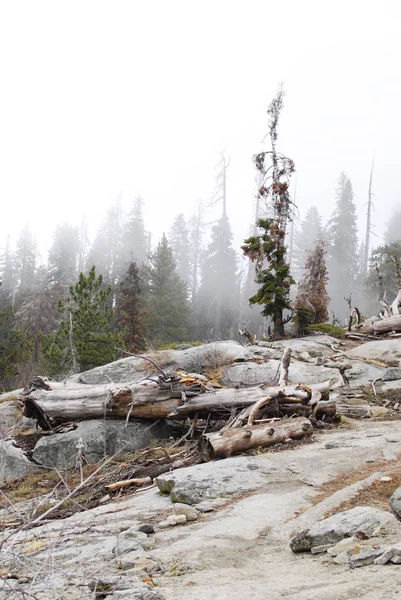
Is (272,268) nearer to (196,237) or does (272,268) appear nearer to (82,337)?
(82,337)

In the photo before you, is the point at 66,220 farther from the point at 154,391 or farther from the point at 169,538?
the point at 169,538

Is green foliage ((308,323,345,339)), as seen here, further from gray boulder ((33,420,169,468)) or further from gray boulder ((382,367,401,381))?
gray boulder ((33,420,169,468))

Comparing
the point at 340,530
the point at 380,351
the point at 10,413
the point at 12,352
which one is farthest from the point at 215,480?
the point at 12,352

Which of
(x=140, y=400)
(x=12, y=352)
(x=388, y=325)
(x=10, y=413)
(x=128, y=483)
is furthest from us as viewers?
(x=12, y=352)

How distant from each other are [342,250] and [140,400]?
47096mm

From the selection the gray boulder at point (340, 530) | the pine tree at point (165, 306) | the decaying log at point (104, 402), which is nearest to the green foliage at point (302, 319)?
the decaying log at point (104, 402)

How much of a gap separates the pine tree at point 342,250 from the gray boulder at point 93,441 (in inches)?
1641

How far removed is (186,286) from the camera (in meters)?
43.6

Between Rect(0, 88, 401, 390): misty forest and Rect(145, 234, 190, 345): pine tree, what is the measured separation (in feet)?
0.27

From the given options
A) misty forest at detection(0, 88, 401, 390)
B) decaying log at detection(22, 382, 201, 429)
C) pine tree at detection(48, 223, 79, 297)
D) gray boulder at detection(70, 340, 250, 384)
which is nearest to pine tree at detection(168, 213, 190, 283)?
misty forest at detection(0, 88, 401, 390)

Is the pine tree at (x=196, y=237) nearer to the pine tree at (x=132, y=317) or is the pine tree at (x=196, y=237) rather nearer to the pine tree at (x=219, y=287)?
the pine tree at (x=219, y=287)

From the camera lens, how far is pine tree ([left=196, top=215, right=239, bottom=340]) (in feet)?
143

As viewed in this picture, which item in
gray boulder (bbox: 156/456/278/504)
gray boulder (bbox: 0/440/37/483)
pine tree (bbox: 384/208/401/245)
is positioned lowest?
gray boulder (bbox: 0/440/37/483)

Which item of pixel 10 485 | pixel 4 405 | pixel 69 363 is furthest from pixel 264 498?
pixel 69 363
